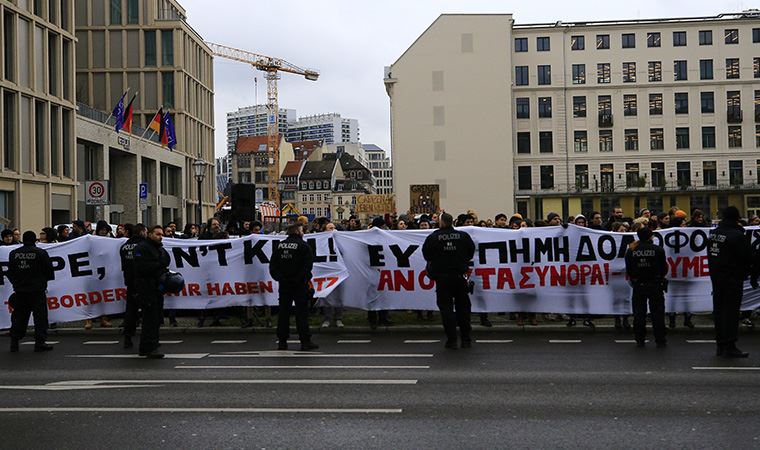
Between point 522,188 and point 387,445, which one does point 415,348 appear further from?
point 522,188

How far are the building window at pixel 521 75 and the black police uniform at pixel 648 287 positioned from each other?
7050 centimetres

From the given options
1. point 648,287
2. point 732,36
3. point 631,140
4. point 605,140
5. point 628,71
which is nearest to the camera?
point 648,287

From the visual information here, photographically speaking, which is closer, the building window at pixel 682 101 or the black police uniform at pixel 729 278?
the black police uniform at pixel 729 278

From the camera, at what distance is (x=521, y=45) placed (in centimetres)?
8088

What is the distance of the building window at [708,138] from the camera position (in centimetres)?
8031

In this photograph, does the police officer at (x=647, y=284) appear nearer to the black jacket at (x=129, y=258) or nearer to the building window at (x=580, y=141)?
the black jacket at (x=129, y=258)

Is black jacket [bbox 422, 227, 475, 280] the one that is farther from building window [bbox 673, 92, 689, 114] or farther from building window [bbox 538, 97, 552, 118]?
building window [bbox 673, 92, 689, 114]

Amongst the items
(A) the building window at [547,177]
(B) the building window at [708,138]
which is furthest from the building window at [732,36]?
(A) the building window at [547,177]

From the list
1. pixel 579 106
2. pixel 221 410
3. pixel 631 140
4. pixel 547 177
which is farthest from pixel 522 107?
pixel 221 410

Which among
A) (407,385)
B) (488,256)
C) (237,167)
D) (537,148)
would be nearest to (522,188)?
(537,148)

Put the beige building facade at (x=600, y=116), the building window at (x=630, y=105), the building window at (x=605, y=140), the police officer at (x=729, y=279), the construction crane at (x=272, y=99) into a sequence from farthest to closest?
the construction crane at (x=272, y=99), the building window at (x=605, y=140), the building window at (x=630, y=105), the beige building facade at (x=600, y=116), the police officer at (x=729, y=279)

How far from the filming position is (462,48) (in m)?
78.3

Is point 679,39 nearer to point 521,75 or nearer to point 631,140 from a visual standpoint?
point 631,140

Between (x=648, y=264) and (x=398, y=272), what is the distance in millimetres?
4763
